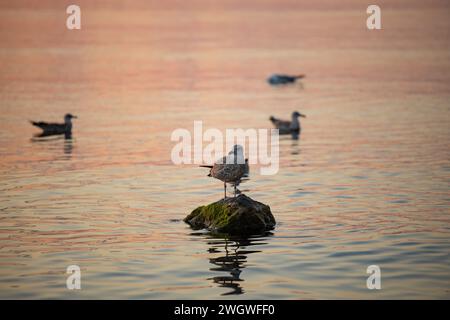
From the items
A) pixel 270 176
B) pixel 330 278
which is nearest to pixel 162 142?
pixel 270 176

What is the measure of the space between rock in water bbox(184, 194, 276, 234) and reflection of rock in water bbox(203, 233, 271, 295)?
39 cm

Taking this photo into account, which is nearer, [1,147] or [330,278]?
[330,278]

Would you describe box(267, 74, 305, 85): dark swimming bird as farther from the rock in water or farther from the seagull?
the rock in water

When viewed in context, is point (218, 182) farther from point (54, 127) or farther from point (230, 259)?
point (54, 127)

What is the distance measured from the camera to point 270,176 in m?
28.9

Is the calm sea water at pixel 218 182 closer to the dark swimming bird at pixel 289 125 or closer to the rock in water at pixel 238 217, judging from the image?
the rock in water at pixel 238 217

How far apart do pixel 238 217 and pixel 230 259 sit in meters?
1.98

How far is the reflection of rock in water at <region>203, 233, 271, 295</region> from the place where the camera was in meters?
17.4

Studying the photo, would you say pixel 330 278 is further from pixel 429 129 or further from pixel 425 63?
pixel 425 63

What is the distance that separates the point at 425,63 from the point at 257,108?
78.8 ft

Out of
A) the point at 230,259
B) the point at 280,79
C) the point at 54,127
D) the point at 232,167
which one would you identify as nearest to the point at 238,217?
→ the point at 232,167

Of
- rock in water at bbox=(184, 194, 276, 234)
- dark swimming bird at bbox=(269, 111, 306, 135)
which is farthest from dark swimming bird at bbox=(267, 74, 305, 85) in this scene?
rock in water at bbox=(184, 194, 276, 234)

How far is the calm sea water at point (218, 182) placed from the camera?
17844 millimetres

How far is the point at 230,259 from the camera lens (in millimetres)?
18844
